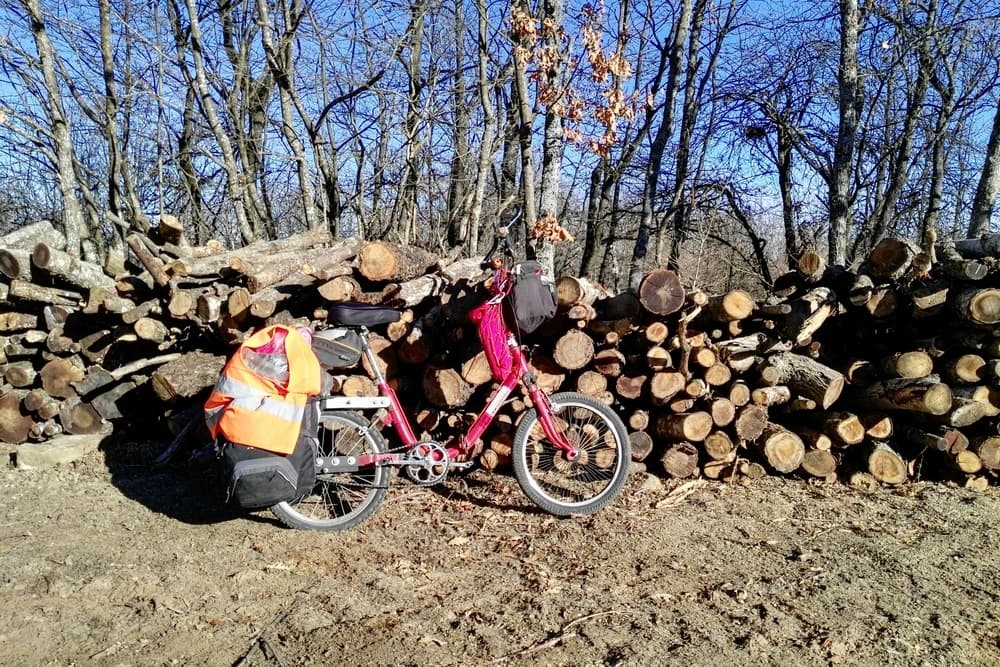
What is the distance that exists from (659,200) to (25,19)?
32.0 ft

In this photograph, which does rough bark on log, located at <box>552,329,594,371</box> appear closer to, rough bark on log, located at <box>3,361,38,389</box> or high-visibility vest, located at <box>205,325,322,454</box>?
high-visibility vest, located at <box>205,325,322,454</box>

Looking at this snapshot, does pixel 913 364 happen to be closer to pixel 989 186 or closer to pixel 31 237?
pixel 989 186

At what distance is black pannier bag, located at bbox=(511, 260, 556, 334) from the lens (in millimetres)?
4102

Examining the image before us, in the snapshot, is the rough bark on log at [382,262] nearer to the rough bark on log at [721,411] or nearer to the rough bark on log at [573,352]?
the rough bark on log at [573,352]

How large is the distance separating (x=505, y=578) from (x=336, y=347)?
1594 mm

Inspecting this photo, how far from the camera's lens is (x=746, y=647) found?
271 centimetres

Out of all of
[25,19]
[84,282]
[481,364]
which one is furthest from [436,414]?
[25,19]

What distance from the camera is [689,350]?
462 centimetres

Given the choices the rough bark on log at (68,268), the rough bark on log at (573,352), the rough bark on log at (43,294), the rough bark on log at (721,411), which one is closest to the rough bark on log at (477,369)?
the rough bark on log at (573,352)

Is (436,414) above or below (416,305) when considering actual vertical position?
below

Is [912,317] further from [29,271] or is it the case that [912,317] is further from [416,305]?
[29,271]

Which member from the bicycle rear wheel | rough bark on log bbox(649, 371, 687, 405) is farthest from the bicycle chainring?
rough bark on log bbox(649, 371, 687, 405)

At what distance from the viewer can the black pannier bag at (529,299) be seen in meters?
4.10

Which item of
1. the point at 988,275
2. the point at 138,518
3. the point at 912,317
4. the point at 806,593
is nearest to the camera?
the point at 806,593
